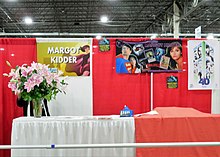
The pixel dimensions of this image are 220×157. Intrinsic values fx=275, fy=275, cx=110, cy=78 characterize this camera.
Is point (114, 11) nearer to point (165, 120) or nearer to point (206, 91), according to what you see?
point (206, 91)

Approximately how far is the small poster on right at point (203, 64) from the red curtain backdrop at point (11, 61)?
2.92 metres

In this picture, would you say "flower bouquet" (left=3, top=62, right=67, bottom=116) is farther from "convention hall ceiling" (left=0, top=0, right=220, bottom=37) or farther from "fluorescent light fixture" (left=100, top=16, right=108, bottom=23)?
"fluorescent light fixture" (left=100, top=16, right=108, bottom=23)

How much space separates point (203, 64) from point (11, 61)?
3528 mm

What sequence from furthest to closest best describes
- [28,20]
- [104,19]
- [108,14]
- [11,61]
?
[104,19] → [28,20] → [108,14] → [11,61]

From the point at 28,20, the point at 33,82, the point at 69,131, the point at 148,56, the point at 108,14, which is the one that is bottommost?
the point at 69,131

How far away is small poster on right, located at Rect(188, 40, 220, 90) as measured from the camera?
5113 mm

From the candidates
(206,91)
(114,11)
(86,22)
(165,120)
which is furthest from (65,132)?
(86,22)

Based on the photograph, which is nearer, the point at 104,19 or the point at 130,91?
the point at 130,91

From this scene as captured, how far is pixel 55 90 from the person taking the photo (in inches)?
131

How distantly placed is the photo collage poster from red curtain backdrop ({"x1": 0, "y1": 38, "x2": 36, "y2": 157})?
1.62m

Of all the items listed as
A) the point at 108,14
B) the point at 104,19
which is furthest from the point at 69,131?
the point at 104,19

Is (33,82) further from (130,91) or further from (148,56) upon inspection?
(148,56)

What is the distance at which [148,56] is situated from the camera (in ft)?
16.8

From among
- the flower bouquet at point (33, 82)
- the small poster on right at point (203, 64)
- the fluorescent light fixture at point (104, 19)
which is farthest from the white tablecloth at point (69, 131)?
the fluorescent light fixture at point (104, 19)
